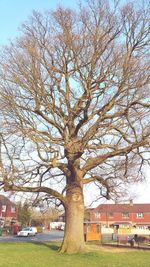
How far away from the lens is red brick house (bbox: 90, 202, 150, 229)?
97.9m

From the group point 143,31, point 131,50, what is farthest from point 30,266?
point 143,31

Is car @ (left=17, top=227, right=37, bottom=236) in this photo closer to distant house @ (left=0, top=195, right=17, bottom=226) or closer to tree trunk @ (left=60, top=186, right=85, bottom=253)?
distant house @ (left=0, top=195, right=17, bottom=226)

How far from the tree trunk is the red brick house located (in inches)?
3113

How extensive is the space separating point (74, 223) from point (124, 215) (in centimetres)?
8326

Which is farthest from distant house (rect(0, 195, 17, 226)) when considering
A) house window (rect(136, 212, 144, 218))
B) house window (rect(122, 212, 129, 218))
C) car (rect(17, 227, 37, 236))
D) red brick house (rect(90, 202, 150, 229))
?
house window (rect(136, 212, 144, 218))

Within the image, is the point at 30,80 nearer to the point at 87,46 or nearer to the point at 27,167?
the point at 87,46

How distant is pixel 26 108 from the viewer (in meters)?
19.7

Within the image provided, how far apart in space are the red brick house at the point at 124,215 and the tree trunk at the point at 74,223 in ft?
259

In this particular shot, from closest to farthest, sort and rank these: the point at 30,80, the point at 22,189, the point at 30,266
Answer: the point at 30,266 → the point at 30,80 → the point at 22,189

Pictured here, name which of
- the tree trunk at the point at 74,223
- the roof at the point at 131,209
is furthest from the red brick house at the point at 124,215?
the tree trunk at the point at 74,223

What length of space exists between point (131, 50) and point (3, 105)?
7574 millimetres

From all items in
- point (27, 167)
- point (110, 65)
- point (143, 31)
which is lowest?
point (27, 167)

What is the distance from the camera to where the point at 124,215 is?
328ft

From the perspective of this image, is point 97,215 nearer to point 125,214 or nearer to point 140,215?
point 125,214
